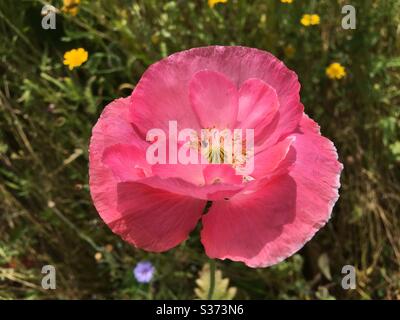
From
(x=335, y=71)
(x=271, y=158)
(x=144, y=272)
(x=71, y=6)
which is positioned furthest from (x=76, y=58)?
(x=271, y=158)

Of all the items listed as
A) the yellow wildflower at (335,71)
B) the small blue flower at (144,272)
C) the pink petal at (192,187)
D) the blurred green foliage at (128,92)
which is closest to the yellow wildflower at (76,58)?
the blurred green foliage at (128,92)

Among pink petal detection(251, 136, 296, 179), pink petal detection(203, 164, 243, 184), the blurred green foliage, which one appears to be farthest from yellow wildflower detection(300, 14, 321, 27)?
pink petal detection(203, 164, 243, 184)

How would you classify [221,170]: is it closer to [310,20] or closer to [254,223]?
[254,223]

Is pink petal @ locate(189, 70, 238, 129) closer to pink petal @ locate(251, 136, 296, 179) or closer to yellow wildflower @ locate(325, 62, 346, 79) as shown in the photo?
pink petal @ locate(251, 136, 296, 179)

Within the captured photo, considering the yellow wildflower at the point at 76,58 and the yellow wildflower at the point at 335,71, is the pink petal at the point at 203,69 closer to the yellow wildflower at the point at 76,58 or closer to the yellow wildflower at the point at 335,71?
the yellow wildflower at the point at 76,58
